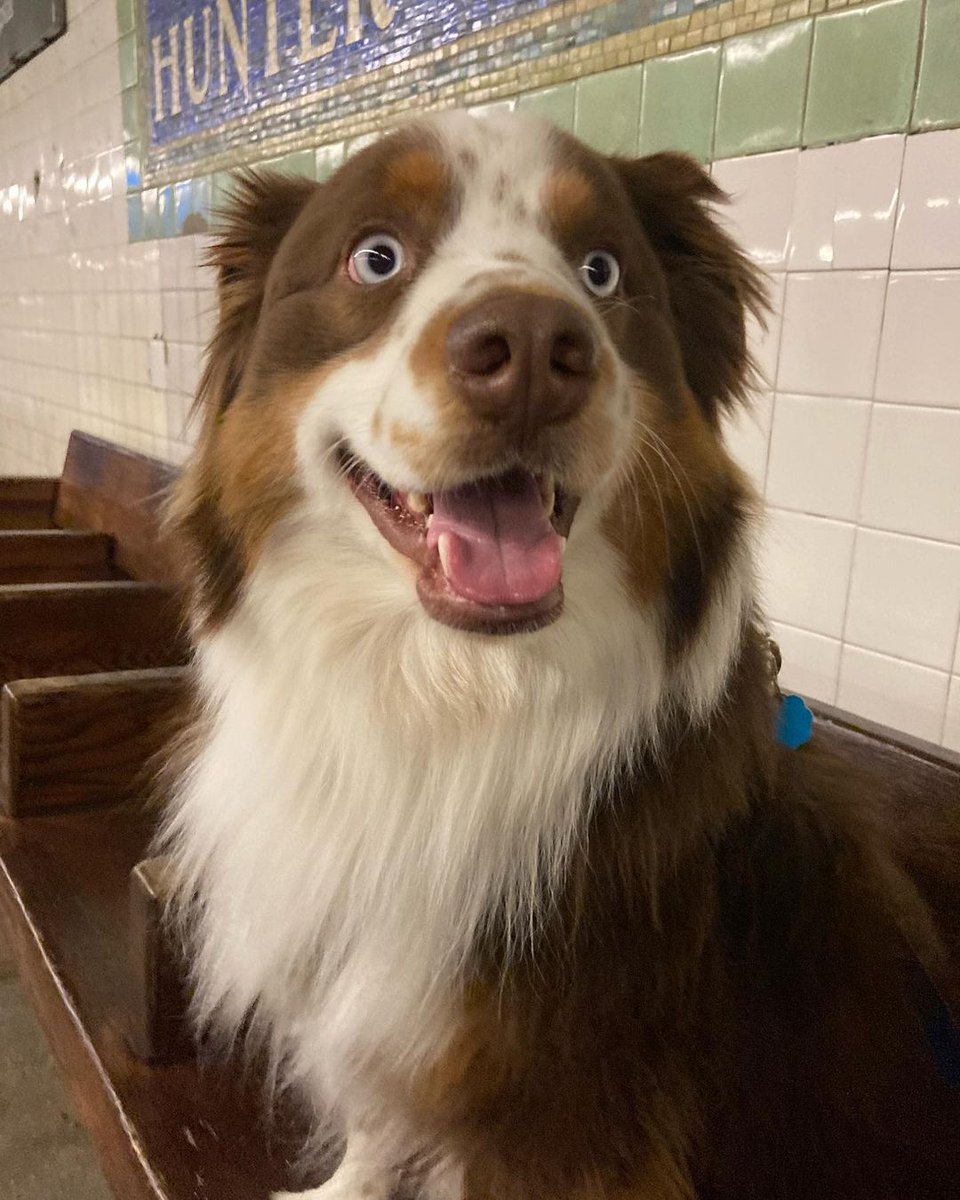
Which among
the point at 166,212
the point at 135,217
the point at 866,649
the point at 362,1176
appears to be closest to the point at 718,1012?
the point at 362,1176

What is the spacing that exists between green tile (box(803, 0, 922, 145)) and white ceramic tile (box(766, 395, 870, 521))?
1.22ft

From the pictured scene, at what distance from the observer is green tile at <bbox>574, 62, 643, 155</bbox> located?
1.60 metres

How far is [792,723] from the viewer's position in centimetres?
117

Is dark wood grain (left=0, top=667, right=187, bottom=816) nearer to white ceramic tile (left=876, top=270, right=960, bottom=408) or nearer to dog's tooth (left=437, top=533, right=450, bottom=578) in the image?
dog's tooth (left=437, top=533, right=450, bottom=578)

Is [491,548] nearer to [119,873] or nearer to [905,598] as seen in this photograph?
[905,598]

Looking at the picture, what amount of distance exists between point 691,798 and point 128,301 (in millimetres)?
2888

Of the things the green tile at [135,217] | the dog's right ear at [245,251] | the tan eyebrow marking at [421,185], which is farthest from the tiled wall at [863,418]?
the green tile at [135,217]

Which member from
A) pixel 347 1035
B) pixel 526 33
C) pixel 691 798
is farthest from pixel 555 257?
pixel 526 33

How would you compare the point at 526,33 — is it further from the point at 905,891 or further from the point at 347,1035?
the point at 347,1035

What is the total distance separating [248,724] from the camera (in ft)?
3.48

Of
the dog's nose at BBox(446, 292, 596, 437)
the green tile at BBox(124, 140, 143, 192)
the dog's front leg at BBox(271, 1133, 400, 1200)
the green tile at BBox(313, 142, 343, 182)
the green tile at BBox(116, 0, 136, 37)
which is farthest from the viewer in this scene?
the green tile at BBox(124, 140, 143, 192)

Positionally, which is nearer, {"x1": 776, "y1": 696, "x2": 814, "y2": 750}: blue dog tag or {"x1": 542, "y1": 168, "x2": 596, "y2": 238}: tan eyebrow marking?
{"x1": 542, "y1": 168, "x2": 596, "y2": 238}: tan eyebrow marking

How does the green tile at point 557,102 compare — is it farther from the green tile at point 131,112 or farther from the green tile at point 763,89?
the green tile at point 131,112

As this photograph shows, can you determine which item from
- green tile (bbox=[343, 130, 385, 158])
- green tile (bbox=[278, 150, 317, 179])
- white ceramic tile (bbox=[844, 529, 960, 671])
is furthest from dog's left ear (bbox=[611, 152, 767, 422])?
green tile (bbox=[278, 150, 317, 179])
